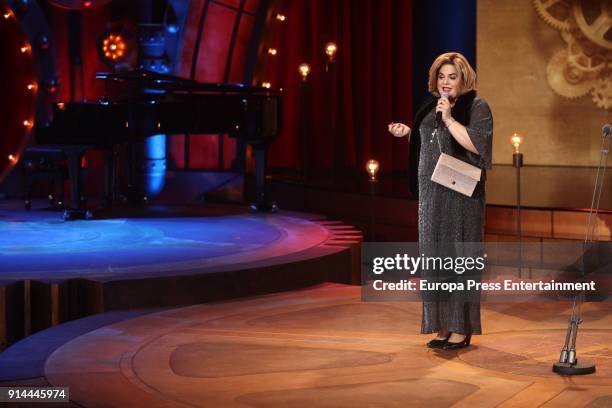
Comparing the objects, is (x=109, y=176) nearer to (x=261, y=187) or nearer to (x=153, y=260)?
(x=261, y=187)

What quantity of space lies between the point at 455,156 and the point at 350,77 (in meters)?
9.48

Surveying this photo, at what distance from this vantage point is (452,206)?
434 cm

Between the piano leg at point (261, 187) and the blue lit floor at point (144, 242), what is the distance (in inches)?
7.9

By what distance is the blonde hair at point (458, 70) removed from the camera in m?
4.29

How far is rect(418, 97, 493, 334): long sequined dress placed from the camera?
4301 millimetres

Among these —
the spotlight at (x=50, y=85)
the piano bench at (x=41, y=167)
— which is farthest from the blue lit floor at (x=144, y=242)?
the spotlight at (x=50, y=85)

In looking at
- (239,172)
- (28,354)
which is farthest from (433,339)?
(239,172)

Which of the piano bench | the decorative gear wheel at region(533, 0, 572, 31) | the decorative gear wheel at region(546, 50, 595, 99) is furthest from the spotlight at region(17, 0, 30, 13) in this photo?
the decorative gear wheel at region(546, 50, 595, 99)

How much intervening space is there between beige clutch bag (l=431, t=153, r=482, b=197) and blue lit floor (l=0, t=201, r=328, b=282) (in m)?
2.22

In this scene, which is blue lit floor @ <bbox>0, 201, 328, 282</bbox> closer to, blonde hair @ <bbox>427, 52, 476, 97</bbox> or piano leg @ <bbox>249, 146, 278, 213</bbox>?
piano leg @ <bbox>249, 146, 278, 213</bbox>

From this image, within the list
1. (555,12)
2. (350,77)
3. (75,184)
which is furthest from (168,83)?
(555,12)

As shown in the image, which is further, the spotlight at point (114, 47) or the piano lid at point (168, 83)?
the spotlight at point (114, 47)

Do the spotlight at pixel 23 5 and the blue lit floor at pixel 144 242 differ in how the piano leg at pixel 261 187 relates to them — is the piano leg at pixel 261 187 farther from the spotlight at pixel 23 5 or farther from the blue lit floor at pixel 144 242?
the spotlight at pixel 23 5

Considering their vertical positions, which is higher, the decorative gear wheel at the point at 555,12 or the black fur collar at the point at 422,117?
the decorative gear wheel at the point at 555,12
